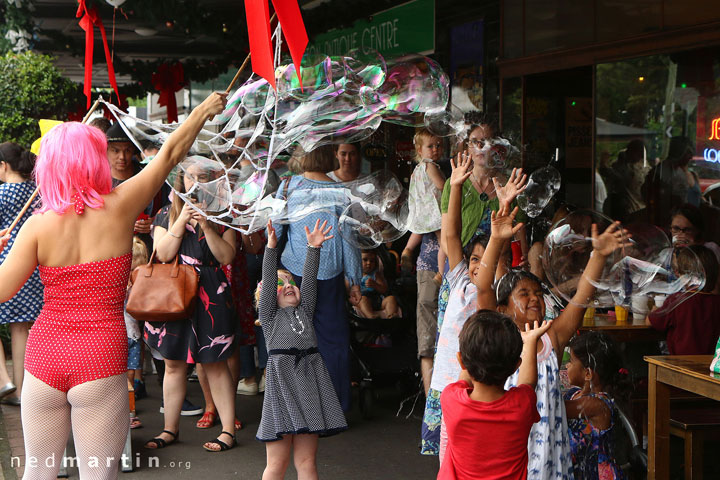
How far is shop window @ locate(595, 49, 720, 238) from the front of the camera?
271 inches

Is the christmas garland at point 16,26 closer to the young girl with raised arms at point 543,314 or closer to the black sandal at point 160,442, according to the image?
the black sandal at point 160,442

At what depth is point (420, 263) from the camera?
19.8 feet

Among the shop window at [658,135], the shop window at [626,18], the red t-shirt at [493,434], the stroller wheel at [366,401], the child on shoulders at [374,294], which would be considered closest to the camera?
the red t-shirt at [493,434]

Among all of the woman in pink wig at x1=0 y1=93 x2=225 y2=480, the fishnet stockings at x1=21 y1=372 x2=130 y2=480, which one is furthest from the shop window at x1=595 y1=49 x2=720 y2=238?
the fishnet stockings at x1=21 y1=372 x2=130 y2=480

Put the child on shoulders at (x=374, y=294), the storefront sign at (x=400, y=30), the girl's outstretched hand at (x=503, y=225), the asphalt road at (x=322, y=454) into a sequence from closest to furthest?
the girl's outstretched hand at (x=503, y=225), the asphalt road at (x=322, y=454), the child on shoulders at (x=374, y=294), the storefront sign at (x=400, y=30)

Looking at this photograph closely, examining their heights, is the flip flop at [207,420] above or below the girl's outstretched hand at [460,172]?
below

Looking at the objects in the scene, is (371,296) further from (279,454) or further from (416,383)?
(279,454)

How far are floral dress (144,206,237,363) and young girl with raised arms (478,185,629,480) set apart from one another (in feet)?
7.73

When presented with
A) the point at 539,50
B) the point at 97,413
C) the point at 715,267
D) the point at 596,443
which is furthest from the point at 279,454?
the point at 539,50

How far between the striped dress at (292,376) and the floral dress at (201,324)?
52.1 inches

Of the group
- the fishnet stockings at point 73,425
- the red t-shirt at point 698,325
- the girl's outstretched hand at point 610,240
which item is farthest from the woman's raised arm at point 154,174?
the red t-shirt at point 698,325

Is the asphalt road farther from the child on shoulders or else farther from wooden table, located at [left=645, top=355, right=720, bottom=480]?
wooden table, located at [left=645, top=355, right=720, bottom=480]

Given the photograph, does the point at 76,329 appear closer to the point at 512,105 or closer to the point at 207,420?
the point at 207,420

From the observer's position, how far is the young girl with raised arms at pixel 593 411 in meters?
3.81
